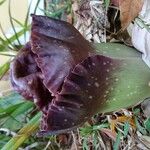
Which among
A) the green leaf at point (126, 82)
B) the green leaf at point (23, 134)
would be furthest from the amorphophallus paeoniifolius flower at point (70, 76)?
the green leaf at point (23, 134)

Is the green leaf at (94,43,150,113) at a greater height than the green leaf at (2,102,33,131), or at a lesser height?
greater

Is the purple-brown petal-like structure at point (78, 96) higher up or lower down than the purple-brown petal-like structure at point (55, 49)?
lower down

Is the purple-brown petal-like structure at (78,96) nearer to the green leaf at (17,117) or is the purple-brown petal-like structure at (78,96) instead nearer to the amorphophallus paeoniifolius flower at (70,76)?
the amorphophallus paeoniifolius flower at (70,76)

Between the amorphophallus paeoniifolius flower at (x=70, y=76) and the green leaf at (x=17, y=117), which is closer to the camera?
the amorphophallus paeoniifolius flower at (x=70, y=76)

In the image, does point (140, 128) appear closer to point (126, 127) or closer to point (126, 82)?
point (126, 127)

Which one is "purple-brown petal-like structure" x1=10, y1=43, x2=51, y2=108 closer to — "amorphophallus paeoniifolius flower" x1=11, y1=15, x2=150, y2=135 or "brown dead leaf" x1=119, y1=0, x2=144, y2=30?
"amorphophallus paeoniifolius flower" x1=11, y1=15, x2=150, y2=135

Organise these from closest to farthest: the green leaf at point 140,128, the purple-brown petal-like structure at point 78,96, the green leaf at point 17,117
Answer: the purple-brown petal-like structure at point 78,96, the green leaf at point 140,128, the green leaf at point 17,117

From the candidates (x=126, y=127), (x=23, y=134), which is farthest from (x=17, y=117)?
(x=126, y=127)

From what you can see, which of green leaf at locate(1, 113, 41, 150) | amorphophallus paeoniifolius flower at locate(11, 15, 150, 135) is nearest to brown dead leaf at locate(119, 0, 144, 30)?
amorphophallus paeoniifolius flower at locate(11, 15, 150, 135)
